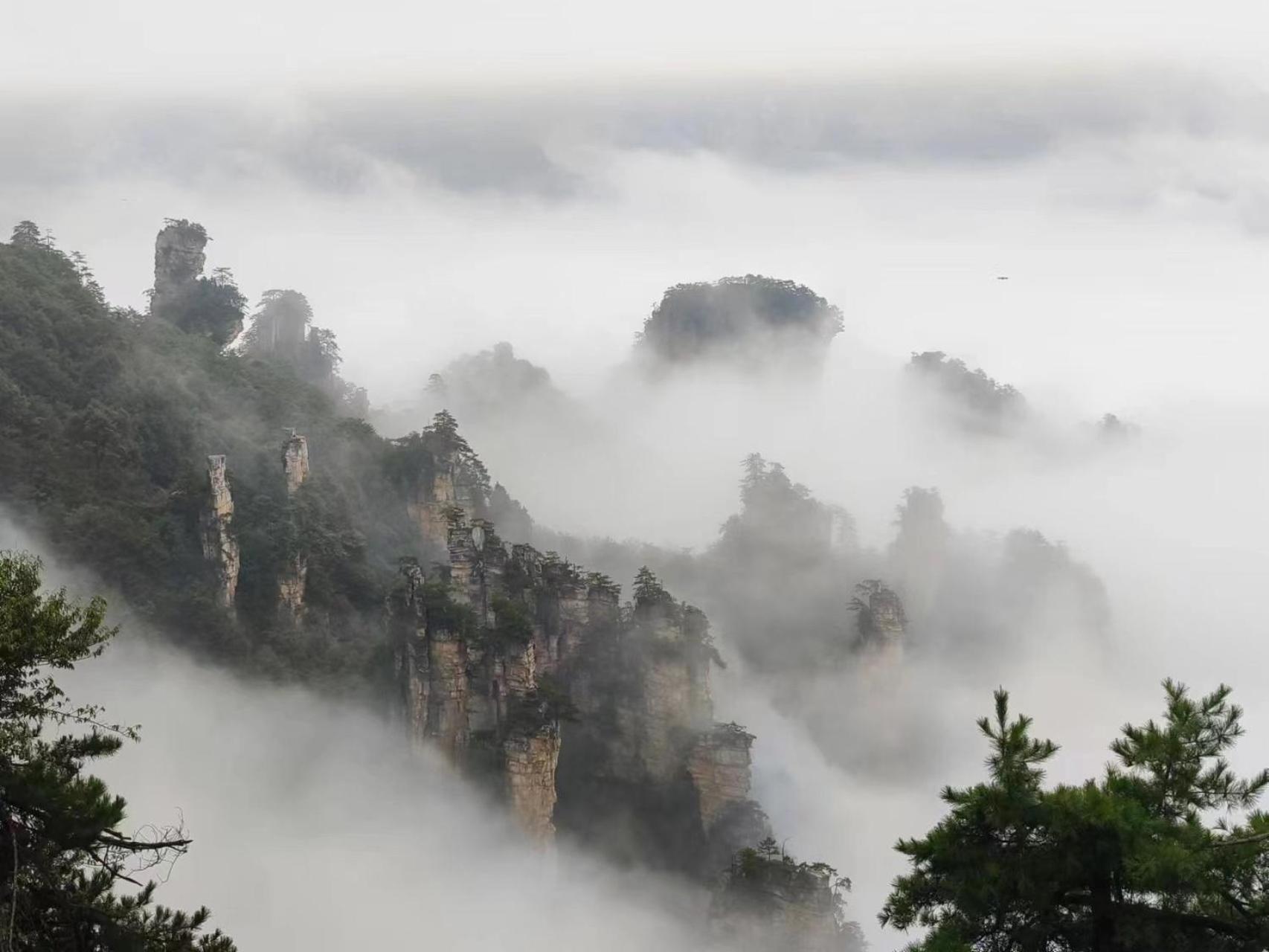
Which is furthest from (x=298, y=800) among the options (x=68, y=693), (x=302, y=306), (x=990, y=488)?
(x=990, y=488)

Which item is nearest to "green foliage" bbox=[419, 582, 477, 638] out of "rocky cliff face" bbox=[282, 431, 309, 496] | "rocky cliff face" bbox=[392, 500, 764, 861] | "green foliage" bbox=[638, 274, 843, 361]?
"rocky cliff face" bbox=[392, 500, 764, 861]

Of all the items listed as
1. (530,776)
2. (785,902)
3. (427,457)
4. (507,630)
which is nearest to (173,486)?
(427,457)

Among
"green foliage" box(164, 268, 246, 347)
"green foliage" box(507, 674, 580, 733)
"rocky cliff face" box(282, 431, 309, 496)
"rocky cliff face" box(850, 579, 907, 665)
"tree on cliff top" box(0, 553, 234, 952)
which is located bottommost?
"tree on cliff top" box(0, 553, 234, 952)

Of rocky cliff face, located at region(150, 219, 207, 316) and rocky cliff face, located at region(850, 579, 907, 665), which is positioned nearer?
rocky cliff face, located at region(850, 579, 907, 665)

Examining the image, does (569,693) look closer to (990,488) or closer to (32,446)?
(32,446)

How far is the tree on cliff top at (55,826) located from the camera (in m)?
12.1

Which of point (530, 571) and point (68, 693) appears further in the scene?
point (530, 571)

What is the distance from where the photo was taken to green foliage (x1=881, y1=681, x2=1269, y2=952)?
1299 centimetres

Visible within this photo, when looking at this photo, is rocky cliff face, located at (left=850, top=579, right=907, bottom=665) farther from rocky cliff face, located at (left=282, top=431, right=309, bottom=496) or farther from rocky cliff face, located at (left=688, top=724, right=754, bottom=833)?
rocky cliff face, located at (left=282, top=431, right=309, bottom=496)

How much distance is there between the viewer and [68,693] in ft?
123

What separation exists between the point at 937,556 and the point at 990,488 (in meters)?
48.1

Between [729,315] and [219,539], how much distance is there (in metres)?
78.9

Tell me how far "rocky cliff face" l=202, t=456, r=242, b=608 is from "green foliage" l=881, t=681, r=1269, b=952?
34901 mm

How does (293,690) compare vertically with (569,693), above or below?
below
